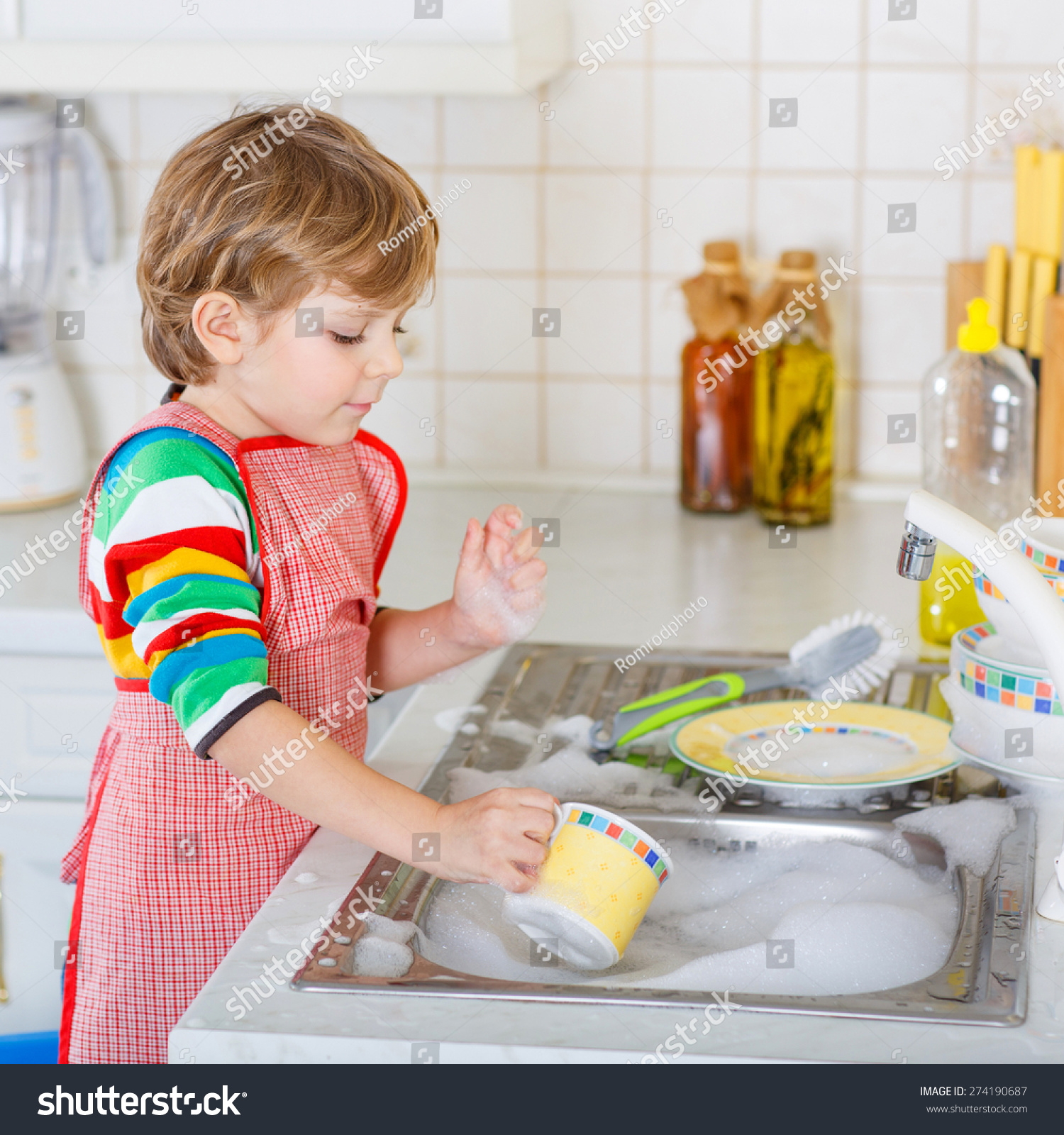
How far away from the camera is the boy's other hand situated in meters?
0.81

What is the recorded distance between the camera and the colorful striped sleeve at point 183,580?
819 millimetres

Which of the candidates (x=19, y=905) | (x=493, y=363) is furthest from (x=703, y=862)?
(x=493, y=363)

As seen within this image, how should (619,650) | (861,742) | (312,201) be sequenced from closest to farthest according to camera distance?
1. (312,201)
2. (861,742)
3. (619,650)

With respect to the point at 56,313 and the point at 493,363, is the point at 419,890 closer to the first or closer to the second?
the point at 493,363

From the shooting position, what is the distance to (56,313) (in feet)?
6.20

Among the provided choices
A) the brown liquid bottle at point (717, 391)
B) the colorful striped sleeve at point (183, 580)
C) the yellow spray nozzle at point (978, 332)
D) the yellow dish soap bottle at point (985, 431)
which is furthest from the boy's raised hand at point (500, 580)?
the brown liquid bottle at point (717, 391)

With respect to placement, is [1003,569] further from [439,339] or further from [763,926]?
[439,339]

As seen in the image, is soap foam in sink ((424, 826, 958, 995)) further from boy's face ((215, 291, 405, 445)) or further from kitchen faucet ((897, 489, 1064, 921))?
boy's face ((215, 291, 405, 445))

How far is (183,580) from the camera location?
0.84 m

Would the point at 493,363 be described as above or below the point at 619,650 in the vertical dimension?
above

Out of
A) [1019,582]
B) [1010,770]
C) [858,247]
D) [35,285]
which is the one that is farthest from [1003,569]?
[35,285]

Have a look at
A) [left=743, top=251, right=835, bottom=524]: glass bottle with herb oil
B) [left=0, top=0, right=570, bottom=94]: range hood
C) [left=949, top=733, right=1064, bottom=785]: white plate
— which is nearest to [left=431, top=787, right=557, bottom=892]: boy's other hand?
[left=949, top=733, right=1064, bottom=785]: white plate

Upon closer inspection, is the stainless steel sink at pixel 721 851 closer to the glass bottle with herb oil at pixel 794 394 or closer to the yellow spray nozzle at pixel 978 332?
the yellow spray nozzle at pixel 978 332
